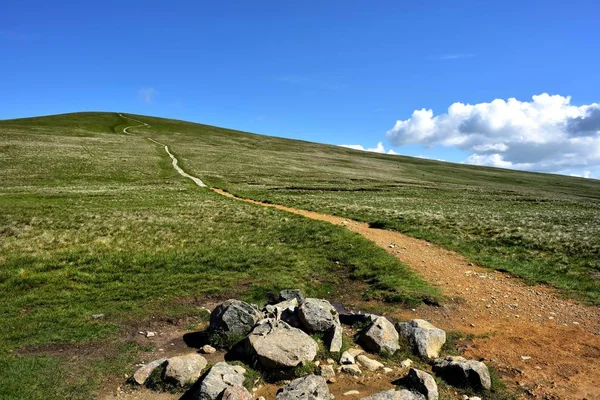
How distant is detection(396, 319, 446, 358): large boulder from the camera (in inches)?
478

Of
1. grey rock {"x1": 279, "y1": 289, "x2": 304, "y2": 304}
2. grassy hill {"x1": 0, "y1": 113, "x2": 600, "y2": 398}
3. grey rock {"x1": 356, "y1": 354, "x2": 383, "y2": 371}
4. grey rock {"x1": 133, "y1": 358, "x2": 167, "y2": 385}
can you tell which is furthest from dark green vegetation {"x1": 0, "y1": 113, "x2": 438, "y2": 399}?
grey rock {"x1": 356, "y1": 354, "x2": 383, "y2": 371}

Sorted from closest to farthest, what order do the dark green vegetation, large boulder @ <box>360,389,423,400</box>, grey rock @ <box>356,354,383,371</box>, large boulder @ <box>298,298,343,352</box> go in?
1. large boulder @ <box>360,389,423,400</box>
2. grey rock @ <box>356,354,383,371</box>
3. the dark green vegetation
4. large boulder @ <box>298,298,343,352</box>

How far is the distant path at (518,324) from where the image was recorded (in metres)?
11.0

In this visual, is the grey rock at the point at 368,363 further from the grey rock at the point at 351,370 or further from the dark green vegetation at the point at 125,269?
the dark green vegetation at the point at 125,269

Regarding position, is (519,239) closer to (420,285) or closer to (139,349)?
(420,285)

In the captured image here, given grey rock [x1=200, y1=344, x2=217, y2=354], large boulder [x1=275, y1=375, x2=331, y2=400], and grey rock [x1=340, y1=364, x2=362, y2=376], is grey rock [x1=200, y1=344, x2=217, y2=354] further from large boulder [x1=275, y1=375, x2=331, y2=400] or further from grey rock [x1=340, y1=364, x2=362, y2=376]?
grey rock [x1=340, y1=364, x2=362, y2=376]

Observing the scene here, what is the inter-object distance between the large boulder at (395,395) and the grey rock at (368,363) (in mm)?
1799

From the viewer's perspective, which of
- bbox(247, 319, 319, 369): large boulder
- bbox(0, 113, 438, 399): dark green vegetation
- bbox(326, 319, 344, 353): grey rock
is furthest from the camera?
bbox(326, 319, 344, 353): grey rock

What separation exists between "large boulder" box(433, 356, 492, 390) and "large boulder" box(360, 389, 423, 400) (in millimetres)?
1763

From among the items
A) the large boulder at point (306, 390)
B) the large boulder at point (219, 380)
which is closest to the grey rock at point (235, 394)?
the large boulder at point (219, 380)

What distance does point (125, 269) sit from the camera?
18.8 meters

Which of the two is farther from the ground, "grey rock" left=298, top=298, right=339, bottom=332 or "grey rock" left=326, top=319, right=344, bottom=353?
"grey rock" left=298, top=298, right=339, bottom=332

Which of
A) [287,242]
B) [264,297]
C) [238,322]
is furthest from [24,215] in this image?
[238,322]

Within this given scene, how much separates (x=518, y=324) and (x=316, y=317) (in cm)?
785
